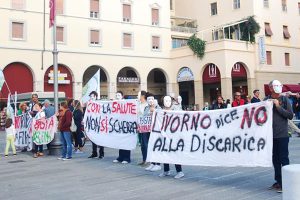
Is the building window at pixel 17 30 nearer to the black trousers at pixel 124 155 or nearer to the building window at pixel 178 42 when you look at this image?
the building window at pixel 178 42

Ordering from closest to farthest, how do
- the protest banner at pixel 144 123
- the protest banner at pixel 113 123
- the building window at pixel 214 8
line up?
the protest banner at pixel 144 123
the protest banner at pixel 113 123
the building window at pixel 214 8

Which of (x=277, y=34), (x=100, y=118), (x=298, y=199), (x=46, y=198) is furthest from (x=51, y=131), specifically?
(x=277, y=34)

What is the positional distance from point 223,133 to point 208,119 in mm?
461

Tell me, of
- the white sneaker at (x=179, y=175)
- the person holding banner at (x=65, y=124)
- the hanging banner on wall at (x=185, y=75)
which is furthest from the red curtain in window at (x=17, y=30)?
the white sneaker at (x=179, y=175)

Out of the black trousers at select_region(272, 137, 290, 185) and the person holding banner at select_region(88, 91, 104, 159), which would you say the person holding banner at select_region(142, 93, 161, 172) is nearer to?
the person holding banner at select_region(88, 91, 104, 159)

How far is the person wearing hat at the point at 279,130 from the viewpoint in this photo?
6902 mm

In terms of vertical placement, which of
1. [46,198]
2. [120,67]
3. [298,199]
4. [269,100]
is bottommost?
[46,198]

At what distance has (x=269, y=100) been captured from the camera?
281 inches

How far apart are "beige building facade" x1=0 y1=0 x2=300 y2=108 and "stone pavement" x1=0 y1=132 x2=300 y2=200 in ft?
77.8

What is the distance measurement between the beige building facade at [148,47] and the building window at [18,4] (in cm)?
8

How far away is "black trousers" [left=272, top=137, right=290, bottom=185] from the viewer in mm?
6910

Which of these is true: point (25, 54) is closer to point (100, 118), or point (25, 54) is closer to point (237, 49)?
point (237, 49)

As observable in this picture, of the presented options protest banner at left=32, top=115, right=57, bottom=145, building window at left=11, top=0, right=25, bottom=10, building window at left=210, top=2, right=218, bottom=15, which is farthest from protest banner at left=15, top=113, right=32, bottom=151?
building window at left=210, top=2, right=218, bottom=15

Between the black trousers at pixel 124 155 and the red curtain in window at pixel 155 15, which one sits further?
the red curtain in window at pixel 155 15
